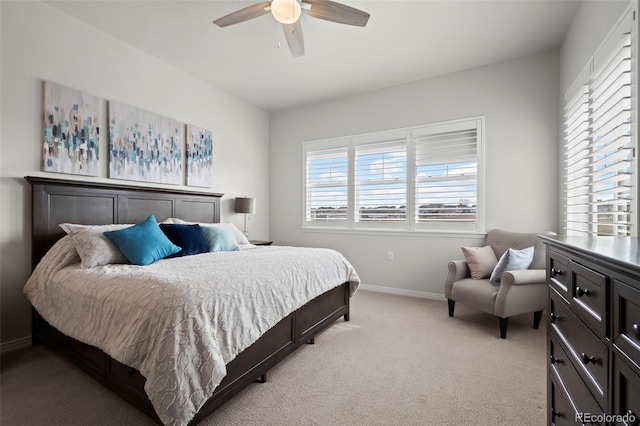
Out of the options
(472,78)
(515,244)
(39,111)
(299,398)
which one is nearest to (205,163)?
(39,111)

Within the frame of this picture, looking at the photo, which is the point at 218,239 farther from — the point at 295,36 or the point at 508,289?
the point at 508,289

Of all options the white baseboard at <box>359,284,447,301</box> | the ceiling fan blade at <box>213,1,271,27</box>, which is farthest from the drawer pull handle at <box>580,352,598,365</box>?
the white baseboard at <box>359,284,447,301</box>

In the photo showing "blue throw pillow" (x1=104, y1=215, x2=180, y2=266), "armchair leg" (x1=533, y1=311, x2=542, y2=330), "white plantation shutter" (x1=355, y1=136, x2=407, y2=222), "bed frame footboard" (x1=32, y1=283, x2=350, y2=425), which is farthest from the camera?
"white plantation shutter" (x1=355, y1=136, x2=407, y2=222)

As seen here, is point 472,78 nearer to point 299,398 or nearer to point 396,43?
point 396,43

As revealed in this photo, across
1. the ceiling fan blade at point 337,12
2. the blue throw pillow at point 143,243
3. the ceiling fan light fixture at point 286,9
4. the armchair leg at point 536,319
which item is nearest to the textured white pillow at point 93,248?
the blue throw pillow at point 143,243

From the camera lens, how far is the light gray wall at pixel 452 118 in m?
3.28

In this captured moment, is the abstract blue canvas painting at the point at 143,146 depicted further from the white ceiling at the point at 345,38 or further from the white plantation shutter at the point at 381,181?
the white plantation shutter at the point at 381,181

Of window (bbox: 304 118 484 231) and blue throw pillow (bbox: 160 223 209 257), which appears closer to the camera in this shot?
blue throw pillow (bbox: 160 223 209 257)

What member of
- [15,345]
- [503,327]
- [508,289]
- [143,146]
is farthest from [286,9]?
[15,345]

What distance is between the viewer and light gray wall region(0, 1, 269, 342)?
234 cm

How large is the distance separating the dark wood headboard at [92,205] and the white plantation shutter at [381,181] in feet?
7.59

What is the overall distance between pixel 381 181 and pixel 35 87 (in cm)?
378

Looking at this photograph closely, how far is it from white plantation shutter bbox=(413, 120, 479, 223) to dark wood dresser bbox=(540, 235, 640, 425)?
2574 millimetres

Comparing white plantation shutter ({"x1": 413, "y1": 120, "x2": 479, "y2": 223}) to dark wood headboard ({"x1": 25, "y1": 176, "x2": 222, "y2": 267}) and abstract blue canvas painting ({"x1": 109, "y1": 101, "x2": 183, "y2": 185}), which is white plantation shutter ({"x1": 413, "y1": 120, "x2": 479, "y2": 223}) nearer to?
dark wood headboard ({"x1": 25, "y1": 176, "x2": 222, "y2": 267})
